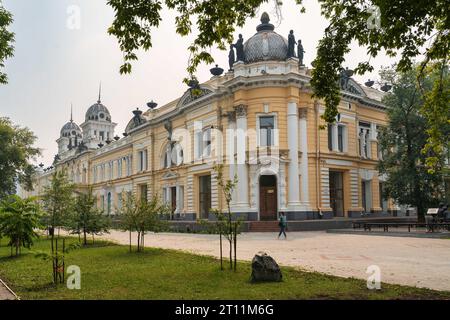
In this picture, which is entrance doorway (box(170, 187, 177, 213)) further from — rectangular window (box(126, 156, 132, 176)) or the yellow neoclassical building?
rectangular window (box(126, 156, 132, 176))

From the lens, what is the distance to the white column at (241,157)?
29.8 m

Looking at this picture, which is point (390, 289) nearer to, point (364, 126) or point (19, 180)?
point (364, 126)

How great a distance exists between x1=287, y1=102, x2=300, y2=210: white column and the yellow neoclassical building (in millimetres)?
68

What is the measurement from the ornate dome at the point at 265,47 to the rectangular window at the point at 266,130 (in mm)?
4331

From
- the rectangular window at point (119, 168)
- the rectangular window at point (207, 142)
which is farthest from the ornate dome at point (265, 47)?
the rectangular window at point (119, 168)

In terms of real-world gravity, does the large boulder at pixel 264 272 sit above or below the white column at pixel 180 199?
below

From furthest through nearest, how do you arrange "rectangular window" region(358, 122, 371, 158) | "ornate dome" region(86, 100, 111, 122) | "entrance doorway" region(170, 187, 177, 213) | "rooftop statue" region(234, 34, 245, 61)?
"ornate dome" region(86, 100, 111, 122) → "entrance doorway" region(170, 187, 177, 213) → "rectangular window" region(358, 122, 371, 158) → "rooftop statue" region(234, 34, 245, 61)

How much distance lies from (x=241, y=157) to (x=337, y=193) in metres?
9.28

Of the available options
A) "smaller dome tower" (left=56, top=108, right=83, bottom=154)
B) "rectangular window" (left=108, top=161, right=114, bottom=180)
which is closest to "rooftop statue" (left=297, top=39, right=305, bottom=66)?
"rectangular window" (left=108, top=161, right=114, bottom=180)

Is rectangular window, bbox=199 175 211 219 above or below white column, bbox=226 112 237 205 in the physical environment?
below

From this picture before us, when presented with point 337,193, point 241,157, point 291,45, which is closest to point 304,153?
point 241,157

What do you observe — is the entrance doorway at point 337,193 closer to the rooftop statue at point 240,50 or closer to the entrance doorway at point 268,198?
the entrance doorway at point 268,198

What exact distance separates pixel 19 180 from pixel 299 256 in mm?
33795

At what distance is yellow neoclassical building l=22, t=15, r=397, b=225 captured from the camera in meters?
29.8
